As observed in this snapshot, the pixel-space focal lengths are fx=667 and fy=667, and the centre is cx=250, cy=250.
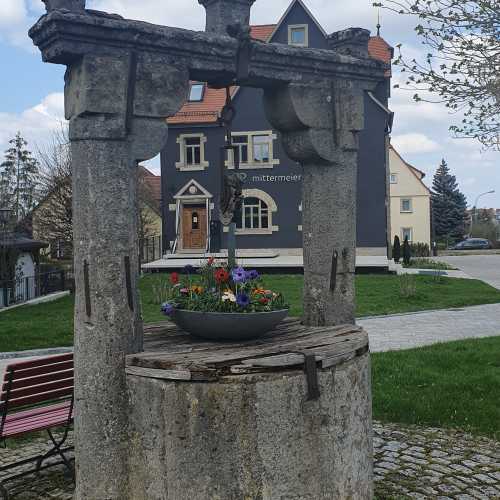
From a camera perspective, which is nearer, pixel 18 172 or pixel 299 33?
pixel 299 33

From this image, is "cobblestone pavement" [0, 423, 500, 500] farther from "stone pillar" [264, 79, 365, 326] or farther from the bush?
the bush

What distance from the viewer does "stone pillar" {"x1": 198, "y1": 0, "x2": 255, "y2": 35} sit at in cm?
497

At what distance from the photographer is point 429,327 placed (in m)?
14.0

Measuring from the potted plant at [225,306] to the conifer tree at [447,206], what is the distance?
52.7 meters

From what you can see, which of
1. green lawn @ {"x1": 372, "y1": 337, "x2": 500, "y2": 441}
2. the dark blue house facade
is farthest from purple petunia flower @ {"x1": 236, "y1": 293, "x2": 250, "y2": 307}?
the dark blue house facade

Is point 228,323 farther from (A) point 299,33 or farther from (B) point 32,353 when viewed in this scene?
(A) point 299,33

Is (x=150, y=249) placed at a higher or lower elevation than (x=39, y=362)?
higher

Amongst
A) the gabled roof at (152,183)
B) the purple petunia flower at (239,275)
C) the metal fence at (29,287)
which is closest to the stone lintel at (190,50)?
the purple petunia flower at (239,275)

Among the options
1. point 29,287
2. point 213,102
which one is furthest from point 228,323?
point 213,102

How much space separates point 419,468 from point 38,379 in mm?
3319

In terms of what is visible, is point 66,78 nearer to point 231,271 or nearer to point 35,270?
point 231,271

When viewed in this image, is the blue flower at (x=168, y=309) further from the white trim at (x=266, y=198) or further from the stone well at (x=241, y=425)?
the white trim at (x=266, y=198)

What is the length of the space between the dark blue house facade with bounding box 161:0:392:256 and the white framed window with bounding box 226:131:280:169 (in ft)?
0.14

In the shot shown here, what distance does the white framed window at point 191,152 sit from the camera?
1163 inches
